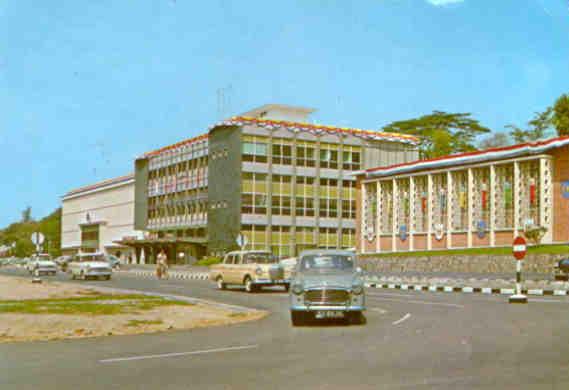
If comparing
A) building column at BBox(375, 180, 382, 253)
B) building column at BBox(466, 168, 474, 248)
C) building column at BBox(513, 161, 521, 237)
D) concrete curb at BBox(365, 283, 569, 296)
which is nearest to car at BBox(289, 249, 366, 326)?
concrete curb at BBox(365, 283, 569, 296)

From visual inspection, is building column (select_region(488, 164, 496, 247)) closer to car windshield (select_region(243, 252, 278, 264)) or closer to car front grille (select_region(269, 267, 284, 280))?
car front grille (select_region(269, 267, 284, 280))

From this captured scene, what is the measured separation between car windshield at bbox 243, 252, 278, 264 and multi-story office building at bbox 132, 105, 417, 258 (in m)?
47.9

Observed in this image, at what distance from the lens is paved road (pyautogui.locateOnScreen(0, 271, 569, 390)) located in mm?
8312

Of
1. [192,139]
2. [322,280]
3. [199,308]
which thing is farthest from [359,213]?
[322,280]

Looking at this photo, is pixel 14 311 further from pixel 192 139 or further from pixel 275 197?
pixel 192 139

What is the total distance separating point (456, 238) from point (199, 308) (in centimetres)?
3328

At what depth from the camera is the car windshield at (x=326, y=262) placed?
56.9 ft

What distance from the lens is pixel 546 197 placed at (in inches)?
1807

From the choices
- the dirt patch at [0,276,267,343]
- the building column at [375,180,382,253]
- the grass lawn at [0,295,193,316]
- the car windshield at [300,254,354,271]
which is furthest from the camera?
the building column at [375,180,382,253]

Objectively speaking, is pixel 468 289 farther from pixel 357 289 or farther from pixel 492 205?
pixel 492 205

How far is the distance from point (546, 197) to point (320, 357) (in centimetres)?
3873

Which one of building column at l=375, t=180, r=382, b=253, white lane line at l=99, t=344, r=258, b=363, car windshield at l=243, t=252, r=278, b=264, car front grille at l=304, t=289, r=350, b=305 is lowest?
white lane line at l=99, t=344, r=258, b=363

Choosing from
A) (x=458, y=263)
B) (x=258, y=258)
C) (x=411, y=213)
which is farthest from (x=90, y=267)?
(x=411, y=213)

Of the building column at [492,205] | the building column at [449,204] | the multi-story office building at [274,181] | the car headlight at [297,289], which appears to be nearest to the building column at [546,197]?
the building column at [492,205]
